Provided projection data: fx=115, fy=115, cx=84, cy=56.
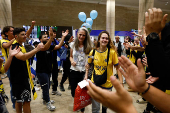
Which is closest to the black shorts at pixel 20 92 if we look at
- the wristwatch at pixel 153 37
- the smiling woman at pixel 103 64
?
the smiling woman at pixel 103 64

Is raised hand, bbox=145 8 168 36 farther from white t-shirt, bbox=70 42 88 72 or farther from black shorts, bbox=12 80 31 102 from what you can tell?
black shorts, bbox=12 80 31 102

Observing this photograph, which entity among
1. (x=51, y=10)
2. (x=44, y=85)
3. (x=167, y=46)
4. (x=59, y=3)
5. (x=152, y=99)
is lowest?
(x=44, y=85)

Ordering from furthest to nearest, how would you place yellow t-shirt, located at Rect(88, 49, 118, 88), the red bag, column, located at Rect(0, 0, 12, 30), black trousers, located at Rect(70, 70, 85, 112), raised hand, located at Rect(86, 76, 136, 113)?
column, located at Rect(0, 0, 12, 30) < black trousers, located at Rect(70, 70, 85, 112) < yellow t-shirt, located at Rect(88, 49, 118, 88) < the red bag < raised hand, located at Rect(86, 76, 136, 113)

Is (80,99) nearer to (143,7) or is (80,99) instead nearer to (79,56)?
(79,56)

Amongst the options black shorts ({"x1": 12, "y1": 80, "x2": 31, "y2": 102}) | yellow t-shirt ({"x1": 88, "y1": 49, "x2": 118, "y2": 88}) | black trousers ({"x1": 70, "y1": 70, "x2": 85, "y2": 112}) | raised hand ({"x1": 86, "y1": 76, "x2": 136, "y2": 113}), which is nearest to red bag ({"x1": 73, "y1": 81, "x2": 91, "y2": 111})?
yellow t-shirt ({"x1": 88, "y1": 49, "x2": 118, "y2": 88})

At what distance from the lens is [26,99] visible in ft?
6.49

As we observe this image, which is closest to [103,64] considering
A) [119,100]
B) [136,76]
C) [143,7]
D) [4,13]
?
[136,76]

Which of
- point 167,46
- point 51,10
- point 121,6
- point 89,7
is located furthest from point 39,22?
point 167,46

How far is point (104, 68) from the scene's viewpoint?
6.74 feet

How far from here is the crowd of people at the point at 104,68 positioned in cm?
72

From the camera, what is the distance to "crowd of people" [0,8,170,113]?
2.36 feet

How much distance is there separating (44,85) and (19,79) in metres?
0.97

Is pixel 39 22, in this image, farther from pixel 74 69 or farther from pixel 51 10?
pixel 74 69

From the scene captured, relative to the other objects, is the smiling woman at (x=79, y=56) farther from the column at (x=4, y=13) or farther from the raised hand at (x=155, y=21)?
the column at (x=4, y=13)
